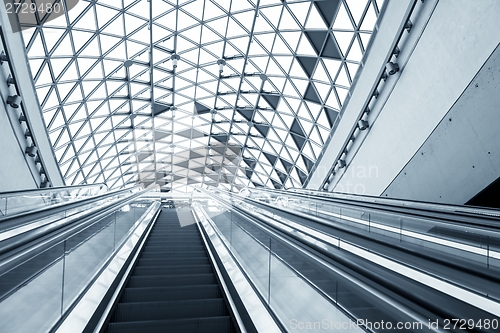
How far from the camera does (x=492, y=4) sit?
31.7 feet

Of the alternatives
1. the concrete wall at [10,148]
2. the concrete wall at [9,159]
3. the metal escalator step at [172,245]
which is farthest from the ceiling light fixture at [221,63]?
the metal escalator step at [172,245]

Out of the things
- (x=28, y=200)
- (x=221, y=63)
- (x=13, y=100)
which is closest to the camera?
(x=28, y=200)

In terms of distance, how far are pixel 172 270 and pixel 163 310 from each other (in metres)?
2.12

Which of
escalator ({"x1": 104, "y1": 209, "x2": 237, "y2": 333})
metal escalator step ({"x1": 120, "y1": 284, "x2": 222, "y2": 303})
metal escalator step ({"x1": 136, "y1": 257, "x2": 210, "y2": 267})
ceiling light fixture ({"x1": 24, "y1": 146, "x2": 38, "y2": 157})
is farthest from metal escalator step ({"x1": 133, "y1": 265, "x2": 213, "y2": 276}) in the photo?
ceiling light fixture ({"x1": 24, "y1": 146, "x2": 38, "y2": 157})

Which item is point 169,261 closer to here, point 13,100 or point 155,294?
point 155,294

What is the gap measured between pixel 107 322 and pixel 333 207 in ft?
25.1

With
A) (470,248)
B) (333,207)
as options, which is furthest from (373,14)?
(470,248)

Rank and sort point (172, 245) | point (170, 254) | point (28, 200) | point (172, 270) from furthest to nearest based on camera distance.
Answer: point (172, 245) < point (28, 200) < point (170, 254) < point (172, 270)

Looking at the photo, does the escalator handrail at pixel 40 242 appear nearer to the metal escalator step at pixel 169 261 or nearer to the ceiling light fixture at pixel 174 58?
the metal escalator step at pixel 169 261

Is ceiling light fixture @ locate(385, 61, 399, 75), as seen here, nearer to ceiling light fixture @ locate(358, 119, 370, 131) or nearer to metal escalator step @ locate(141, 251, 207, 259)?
ceiling light fixture @ locate(358, 119, 370, 131)

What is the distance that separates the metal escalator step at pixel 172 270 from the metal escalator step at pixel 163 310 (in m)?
1.98

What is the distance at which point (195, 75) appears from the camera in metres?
28.8

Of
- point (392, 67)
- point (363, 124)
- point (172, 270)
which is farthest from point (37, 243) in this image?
point (363, 124)

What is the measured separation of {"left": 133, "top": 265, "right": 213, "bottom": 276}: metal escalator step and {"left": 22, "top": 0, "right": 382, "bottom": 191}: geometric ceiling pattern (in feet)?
46.9
